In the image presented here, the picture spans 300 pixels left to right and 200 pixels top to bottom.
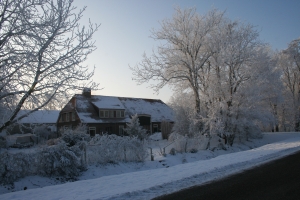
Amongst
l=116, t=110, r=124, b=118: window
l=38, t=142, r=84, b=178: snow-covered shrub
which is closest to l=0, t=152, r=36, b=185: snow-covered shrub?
l=38, t=142, r=84, b=178: snow-covered shrub

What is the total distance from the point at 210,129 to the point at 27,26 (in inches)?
770

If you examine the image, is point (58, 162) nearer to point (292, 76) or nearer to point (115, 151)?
point (115, 151)

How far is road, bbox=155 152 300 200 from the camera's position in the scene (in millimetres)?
7699

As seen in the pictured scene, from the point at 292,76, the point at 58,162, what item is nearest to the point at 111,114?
the point at 58,162

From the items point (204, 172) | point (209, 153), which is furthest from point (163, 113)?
point (204, 172)

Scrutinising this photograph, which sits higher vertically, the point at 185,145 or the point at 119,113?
the point at 119,113

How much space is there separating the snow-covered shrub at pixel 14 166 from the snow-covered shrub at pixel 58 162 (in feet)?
1.49

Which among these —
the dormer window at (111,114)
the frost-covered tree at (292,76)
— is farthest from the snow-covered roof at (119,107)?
the frost-covered tree at (292,76)

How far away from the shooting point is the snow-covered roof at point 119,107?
40.5 m

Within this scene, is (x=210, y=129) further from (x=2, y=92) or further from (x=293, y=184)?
(x=2, y=92)

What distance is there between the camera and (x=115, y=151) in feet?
53.9

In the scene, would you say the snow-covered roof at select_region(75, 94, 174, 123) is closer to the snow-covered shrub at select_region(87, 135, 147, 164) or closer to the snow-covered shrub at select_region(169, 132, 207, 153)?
the snow-covered shrub at select_region(169, 132, 207, 153)

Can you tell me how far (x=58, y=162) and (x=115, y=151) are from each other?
13.1 ft

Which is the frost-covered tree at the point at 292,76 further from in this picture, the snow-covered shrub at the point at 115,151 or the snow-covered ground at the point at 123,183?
the snow-covered shrub at the point at 115,151
